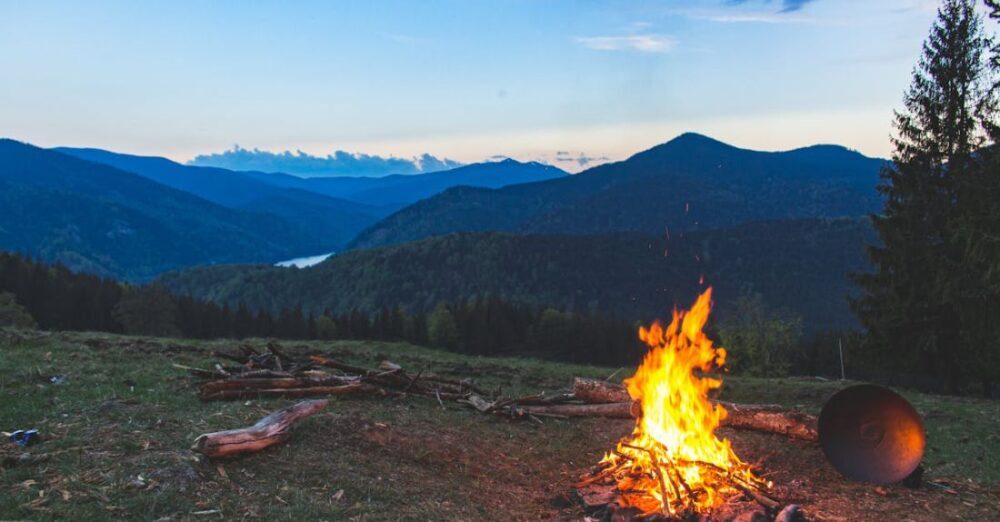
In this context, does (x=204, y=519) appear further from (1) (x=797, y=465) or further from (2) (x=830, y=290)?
(2) (x=830, y=290)

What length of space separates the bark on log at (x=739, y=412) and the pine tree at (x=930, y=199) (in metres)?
13.9

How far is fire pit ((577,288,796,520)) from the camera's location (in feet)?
26.2

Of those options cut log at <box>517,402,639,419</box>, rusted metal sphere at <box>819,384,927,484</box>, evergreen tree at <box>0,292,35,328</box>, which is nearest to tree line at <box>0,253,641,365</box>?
evergreen tree at <box>0,292,35,328</box>

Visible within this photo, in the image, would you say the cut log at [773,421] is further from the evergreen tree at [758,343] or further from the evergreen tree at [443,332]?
the evergreen tree at [443,332]

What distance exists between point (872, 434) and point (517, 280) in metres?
168

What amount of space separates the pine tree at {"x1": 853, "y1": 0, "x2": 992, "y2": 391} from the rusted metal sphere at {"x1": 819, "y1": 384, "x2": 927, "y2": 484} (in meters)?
14.9

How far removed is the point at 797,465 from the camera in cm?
966

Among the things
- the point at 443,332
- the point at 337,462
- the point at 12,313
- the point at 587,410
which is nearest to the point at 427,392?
the point at 587,410

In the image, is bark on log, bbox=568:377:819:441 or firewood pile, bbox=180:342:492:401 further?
firewood pile, bbox=180:342:492:401

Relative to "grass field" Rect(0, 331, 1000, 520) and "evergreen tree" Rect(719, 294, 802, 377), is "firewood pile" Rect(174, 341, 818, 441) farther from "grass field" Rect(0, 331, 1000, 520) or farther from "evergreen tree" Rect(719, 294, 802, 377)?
"evergreen tree" Rect(719, 294, 802, 377)

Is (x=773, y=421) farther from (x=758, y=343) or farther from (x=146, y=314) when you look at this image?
(x=146, y=314)

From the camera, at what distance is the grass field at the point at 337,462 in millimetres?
6594

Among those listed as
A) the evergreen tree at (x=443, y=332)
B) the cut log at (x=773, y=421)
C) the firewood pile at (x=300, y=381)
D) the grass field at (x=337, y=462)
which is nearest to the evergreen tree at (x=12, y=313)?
the grass field at (x=337, y=462)

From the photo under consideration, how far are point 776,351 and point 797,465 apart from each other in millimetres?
46927
